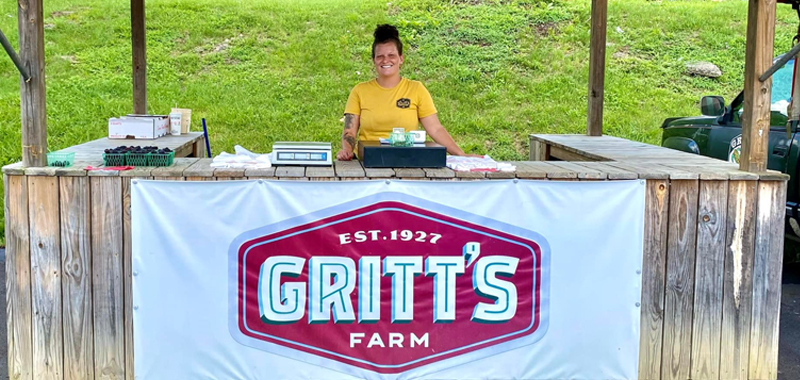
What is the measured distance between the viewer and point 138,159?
158 inches

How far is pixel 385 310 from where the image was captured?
3914 millimetres

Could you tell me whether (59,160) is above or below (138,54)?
below

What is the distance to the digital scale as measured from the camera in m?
4.11

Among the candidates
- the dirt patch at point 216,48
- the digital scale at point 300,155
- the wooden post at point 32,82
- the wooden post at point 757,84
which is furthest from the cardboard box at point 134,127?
the dirt patch at point 216,48

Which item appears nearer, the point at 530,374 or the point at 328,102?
the point at 530,374

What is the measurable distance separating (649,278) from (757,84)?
1143 millimetres

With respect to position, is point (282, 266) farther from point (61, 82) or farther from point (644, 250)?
point (61, 82)

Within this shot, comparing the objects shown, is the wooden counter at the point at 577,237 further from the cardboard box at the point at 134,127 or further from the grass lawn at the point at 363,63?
the grass lawn at the point at 363,63

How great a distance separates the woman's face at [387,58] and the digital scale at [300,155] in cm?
107

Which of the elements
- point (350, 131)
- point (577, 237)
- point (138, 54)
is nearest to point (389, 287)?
point (577, 237)

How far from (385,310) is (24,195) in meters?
1.83

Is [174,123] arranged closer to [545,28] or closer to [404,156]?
[404,156]

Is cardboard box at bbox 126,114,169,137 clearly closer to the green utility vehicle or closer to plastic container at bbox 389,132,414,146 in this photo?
plastic container at bbox 389,132,414,146

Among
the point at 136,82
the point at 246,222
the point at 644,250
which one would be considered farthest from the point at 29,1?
the point at 136,82
